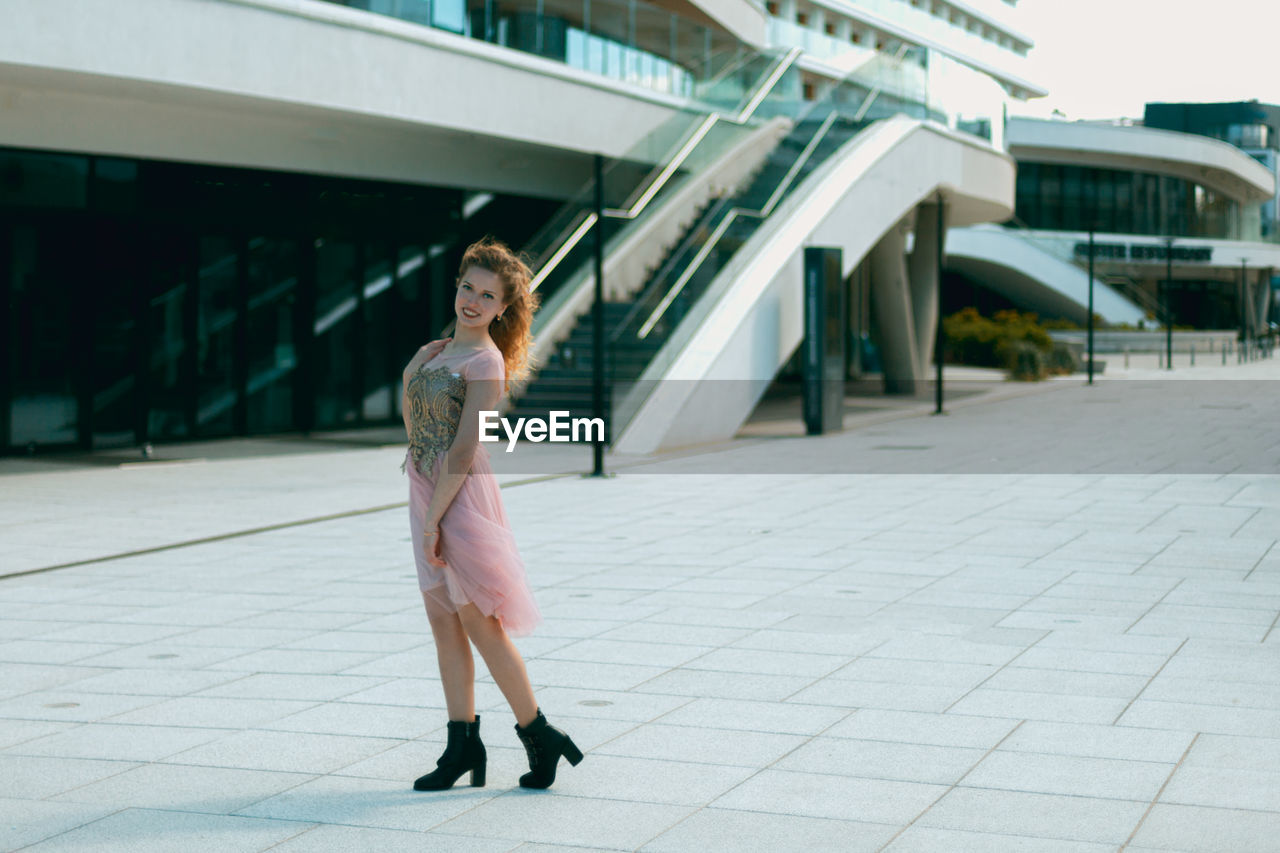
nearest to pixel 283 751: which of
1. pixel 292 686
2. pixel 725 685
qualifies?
pixel 292 686

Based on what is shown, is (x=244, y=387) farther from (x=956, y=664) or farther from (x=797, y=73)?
(x=956, y=664)

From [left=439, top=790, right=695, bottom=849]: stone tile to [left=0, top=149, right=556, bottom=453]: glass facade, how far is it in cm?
1440

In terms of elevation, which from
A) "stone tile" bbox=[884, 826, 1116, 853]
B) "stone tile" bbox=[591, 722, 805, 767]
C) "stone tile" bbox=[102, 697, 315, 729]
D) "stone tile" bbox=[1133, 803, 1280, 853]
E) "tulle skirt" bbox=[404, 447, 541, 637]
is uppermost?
"tulle skirt" bbox=[404, 447, 541, 637]

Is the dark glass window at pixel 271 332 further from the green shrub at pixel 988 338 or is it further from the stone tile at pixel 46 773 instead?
the green shrub at pixel 988 338

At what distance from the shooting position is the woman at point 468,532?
4.83 m

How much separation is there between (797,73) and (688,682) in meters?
21.7

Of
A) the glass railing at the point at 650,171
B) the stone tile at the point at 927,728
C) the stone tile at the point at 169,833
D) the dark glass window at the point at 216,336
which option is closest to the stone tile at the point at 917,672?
the stone tile at the point at 927,728

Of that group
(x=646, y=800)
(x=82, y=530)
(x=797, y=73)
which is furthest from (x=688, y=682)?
(x=797, y=73)

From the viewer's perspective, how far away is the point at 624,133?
23.7 metres

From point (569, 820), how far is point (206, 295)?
16.3 m

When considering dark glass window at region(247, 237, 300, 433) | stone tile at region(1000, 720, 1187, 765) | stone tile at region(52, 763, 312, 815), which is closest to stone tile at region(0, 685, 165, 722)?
stone tile at region(52, 763, 312, 815)

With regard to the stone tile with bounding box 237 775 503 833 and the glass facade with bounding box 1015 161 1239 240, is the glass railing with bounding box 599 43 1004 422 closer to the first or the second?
the stone tile with bounding box 237 775 503 833

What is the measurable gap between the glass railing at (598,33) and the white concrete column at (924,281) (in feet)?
18.4

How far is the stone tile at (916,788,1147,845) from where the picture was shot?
176 inches
